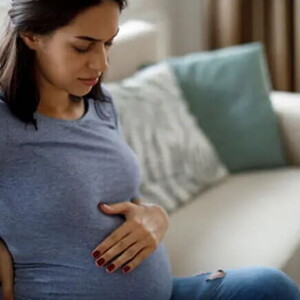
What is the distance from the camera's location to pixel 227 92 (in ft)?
8.20

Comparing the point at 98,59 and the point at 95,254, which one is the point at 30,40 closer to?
the point at 98,59

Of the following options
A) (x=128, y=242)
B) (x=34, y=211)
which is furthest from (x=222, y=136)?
(x=34, y=211)

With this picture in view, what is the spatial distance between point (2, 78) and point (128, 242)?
1.39ft

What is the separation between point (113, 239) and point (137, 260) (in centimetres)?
7

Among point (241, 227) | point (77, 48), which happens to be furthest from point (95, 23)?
point (241, 227)

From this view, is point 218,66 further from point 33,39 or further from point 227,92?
point 33,39

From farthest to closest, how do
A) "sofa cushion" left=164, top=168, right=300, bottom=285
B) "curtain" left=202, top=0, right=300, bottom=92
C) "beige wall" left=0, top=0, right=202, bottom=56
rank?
"beige wall" left=0, top=0, right=202, bottom=56 < "curtain" left=202, top=0, right=300, bottom=92 < "sofa cushion" left=164, top=168, right=300, bottom=285

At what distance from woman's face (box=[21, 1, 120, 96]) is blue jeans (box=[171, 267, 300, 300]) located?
0.50m

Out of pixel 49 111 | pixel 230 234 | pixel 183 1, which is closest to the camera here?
pixel 49 111

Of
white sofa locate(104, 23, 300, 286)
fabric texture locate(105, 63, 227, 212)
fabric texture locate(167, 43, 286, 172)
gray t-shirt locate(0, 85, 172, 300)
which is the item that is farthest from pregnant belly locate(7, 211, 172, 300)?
fabric texture locate(167, 43, 286, 172)

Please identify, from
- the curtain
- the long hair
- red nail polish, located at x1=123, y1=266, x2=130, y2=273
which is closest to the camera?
the long hair

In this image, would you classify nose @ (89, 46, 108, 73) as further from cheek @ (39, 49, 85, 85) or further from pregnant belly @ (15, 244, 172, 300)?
pregnant belly @ (15, 244, 172, 300)

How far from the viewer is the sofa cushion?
1903mm

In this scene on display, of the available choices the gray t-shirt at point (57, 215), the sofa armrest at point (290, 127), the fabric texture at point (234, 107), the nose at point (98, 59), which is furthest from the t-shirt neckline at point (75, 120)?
the sofa armrest at point (290, 127)
